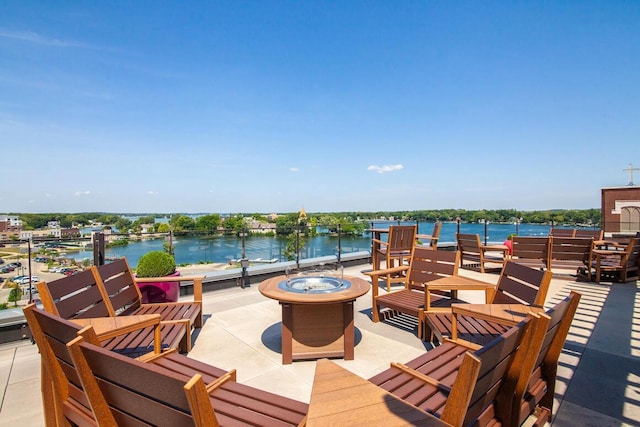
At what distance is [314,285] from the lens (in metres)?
3.05

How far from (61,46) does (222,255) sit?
7104mm

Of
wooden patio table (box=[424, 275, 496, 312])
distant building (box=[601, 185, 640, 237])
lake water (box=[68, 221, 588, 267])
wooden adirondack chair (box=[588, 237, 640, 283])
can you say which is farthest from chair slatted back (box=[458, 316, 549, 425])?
distant building (box=[601, 185, 640, 237])

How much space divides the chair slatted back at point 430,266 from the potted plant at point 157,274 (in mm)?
3279

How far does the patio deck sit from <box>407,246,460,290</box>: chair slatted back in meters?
0.58

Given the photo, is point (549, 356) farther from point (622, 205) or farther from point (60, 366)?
point (622, 205)

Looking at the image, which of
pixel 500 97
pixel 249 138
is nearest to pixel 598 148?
pixel 500 97

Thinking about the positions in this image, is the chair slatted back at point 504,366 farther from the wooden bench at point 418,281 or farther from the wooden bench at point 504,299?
the wooden bench at point 418,281

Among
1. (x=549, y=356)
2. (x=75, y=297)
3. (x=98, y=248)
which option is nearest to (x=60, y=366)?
(x=75, y=297)

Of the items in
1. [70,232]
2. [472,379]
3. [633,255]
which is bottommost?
[633,255]

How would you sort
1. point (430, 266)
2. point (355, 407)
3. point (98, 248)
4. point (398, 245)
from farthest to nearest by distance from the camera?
point (398, 245), point (98, 248), point (430, 266), point (355, 407)

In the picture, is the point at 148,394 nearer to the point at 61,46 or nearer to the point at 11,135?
the point at 61,46

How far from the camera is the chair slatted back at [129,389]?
30.8 inches

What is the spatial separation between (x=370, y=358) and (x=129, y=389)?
2.45 m

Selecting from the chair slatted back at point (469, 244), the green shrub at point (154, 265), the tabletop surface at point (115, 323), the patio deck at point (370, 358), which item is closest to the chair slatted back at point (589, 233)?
the chair slatted back at point (469, 244)
